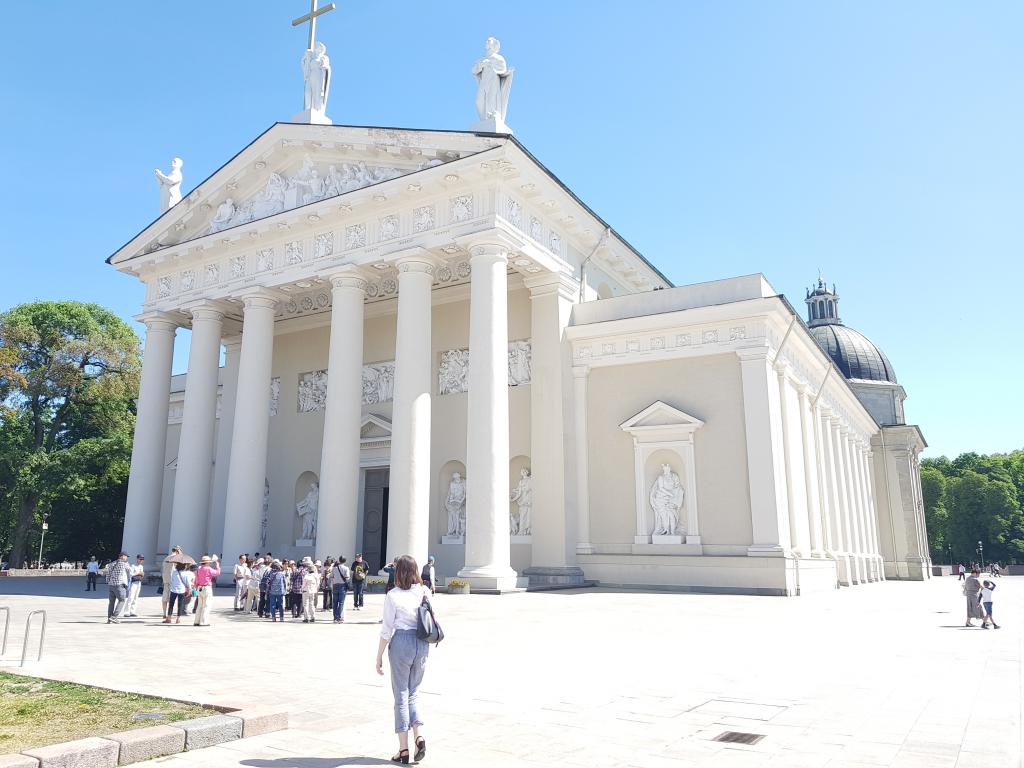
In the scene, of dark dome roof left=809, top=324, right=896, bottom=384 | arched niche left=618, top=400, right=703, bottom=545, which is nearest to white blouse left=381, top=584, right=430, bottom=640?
arched niche left=618, top=400, right=703, bottom=545

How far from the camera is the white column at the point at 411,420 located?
21000mm

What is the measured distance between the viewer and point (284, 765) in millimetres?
5270

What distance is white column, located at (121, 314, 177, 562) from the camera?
27.1 meters

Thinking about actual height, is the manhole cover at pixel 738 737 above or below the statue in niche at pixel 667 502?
below

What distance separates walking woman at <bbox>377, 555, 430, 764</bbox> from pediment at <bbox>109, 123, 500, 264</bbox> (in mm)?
18129

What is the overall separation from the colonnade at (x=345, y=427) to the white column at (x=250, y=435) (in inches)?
1.4

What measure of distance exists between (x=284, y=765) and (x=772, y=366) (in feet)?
67.6

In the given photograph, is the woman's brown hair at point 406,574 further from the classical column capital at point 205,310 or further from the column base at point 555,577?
the classical column capital at point 205,310

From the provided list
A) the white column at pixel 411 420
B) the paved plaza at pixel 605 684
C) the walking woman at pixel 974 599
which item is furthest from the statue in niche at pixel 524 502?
the walking woman at pixel 974 599

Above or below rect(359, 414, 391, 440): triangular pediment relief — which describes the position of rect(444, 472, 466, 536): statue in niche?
below

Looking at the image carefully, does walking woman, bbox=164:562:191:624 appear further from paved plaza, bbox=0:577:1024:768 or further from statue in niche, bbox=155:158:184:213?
statue in niche, bbox=155:158:184:213

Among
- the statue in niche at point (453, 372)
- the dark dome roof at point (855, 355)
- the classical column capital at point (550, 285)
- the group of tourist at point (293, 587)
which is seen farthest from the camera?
the dark dome roof at point (855, 355)

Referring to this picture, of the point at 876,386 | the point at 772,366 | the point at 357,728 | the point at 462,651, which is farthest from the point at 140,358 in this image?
the point at 876,386

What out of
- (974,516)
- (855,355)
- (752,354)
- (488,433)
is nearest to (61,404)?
(488,433)
